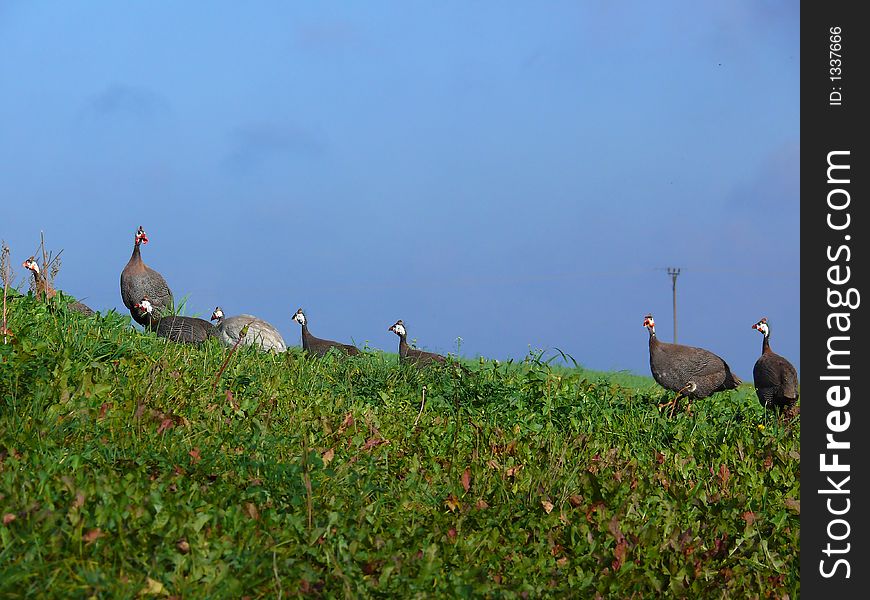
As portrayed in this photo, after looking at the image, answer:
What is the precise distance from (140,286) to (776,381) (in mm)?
10207

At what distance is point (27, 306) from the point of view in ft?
36.4

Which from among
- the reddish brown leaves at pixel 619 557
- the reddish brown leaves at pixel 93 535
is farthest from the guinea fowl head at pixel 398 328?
the reddish brown leaves at pixel 93 535

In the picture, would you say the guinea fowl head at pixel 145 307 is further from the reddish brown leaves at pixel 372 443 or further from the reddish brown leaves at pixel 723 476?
the reddish brown leaves at pixel 723 476

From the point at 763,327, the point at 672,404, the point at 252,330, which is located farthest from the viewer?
the point at 252,330

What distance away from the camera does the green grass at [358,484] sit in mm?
4746

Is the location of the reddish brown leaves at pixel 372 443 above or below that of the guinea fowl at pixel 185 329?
below

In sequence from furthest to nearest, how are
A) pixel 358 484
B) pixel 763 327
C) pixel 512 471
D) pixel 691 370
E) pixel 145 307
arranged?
pixel 145 307 → pixel 763 327 → pixel 691 370 → pixel 512 471 → pixel 358 484

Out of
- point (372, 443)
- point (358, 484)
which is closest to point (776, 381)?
point (372, 443)

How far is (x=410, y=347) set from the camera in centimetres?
1375

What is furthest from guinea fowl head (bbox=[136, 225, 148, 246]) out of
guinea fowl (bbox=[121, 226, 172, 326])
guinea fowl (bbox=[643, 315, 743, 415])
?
guinea fowl (bbox=[643, 315, 743, 415])

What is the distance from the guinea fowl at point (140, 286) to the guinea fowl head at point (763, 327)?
9.52m

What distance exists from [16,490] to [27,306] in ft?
21.4

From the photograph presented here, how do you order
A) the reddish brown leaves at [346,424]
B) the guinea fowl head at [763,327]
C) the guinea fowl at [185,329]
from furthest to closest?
the guinea fowl head at [763,327] → the guinea fowl at [185,329] → the reddish brown leaves at [346,424]

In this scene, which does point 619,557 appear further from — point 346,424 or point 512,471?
point 346,424
